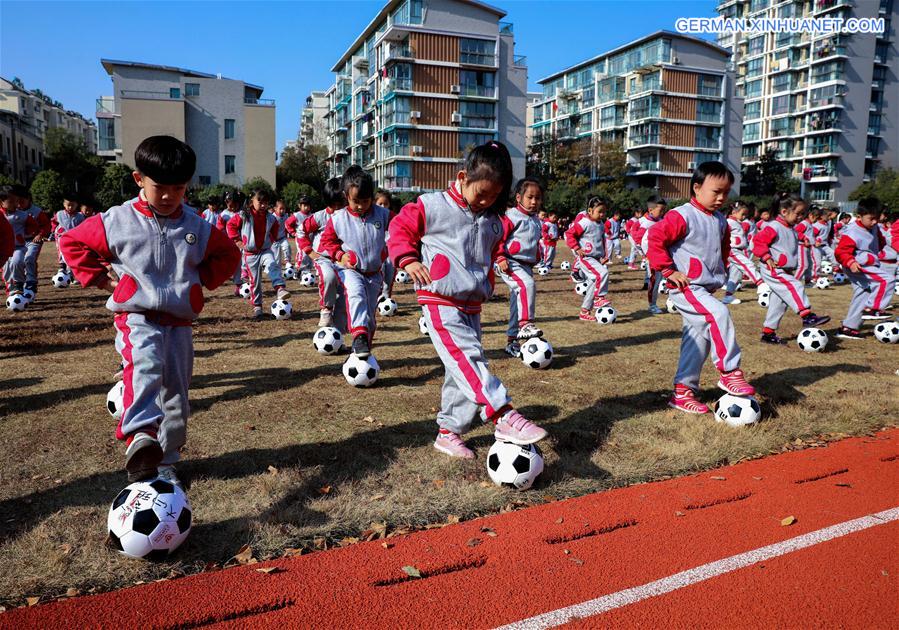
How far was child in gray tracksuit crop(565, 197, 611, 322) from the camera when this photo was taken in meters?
12.2

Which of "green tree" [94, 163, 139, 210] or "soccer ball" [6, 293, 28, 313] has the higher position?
"green tree" [94, 163, 139, 210]

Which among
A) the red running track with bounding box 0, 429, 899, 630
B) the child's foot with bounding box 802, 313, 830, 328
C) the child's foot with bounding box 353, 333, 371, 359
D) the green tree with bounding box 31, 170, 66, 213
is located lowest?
the red running track with bounding box 0, 429, 899, 630

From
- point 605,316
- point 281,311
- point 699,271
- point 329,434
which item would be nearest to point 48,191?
point 281,311

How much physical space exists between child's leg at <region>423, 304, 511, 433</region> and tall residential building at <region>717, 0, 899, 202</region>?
75.6 m

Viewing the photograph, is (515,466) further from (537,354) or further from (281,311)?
(281,311)

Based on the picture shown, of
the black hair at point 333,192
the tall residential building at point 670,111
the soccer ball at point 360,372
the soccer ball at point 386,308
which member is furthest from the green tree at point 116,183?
the soccer ball at point 360,372

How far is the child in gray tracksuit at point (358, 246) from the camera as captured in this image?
759 cm

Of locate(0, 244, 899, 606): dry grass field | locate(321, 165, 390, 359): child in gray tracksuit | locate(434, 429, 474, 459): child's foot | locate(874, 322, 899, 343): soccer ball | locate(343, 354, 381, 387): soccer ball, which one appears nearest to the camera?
locate(0, 244, 899, 606): dry grass field

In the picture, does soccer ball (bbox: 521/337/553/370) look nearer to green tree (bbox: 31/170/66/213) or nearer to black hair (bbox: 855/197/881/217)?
black hair (bbox: 855/197/881/217)

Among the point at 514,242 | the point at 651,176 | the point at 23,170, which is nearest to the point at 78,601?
the point at 514,242

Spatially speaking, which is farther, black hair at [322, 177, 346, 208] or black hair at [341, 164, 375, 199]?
black hair at [322, 177, 346, 208]

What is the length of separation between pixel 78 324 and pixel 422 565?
31.0 ft

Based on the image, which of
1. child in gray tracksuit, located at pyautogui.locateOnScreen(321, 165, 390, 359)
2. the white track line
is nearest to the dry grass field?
child in gray tracksuit, located at pyautogui.locateOnScreen(321, 165, 390, 359)

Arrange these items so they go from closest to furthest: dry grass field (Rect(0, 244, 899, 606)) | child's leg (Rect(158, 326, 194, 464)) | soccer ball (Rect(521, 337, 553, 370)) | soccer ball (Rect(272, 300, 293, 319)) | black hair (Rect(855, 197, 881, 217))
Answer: dry grass field (Rect(0, 244, 899, 606)) < child's leg (Rect(158, 326, 194, 464)) < soccer ball (Rect(521, 337, 553, 370)) < black hair (Rect(855, 197, 881, 217)) < soccer ball (Rect(272, 300, 293, 319))
